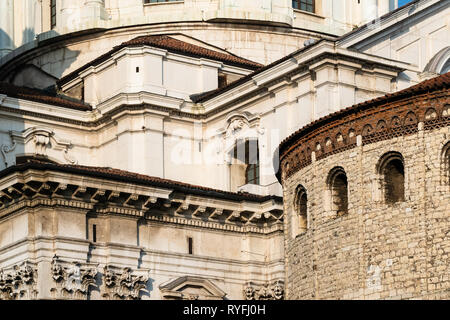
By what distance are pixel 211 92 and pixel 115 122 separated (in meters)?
2.51

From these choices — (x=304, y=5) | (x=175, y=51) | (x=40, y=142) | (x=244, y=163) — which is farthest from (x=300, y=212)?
(x=304, y=5)

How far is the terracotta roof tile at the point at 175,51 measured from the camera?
48.5 meters

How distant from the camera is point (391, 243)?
33.4 meters

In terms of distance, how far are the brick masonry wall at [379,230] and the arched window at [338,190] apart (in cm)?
10

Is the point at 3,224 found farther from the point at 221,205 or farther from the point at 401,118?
the point at 401,118

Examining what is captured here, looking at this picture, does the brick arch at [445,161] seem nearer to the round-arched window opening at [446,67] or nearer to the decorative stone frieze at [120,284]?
the decorative stone frieze at [120,284]

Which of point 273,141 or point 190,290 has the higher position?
point 273,141

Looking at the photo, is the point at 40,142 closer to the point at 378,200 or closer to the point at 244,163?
the point at 244,163

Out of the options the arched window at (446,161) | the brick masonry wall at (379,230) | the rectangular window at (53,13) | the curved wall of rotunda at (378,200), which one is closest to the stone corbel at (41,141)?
the rectangular window at (53,13)

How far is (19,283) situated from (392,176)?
10.5 metres

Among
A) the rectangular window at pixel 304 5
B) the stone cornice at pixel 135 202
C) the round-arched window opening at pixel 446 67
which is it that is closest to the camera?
the stone cornice at pixel 135 202
